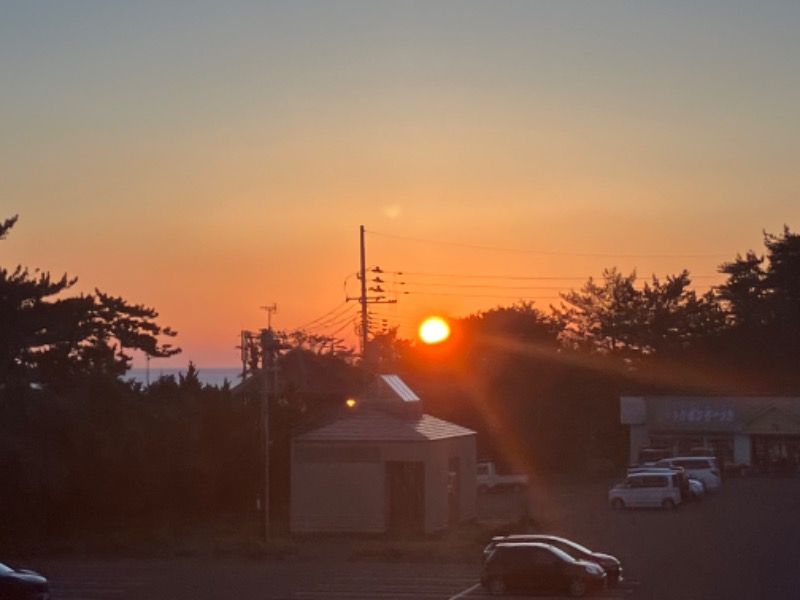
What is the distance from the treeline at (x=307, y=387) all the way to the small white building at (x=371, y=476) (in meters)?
1.63

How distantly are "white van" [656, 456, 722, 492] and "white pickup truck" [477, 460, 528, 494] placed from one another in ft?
25.9

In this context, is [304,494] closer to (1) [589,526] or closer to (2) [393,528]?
(2) [393,528]

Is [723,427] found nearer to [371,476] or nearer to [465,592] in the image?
[371,476]

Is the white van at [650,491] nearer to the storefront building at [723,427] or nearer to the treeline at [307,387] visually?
the treeline at [307,387]

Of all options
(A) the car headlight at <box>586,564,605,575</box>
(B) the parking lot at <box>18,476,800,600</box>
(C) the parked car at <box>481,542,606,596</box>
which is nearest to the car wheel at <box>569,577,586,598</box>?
(C) the parked car at <box>481,542,606,596</box>

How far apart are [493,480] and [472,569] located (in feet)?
101

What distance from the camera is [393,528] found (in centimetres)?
4025

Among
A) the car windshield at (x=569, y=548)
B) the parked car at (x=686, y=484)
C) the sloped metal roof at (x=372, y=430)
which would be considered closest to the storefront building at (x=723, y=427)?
the parked car at (x=686, y=484)

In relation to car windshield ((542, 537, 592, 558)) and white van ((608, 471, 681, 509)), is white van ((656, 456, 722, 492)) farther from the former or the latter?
car windshield ((542, 537, 592, 558))

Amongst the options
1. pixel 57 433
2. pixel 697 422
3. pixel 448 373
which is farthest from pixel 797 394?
pixel 57 433

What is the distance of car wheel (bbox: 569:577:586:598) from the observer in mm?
25438

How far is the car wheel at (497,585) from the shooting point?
1023 inches

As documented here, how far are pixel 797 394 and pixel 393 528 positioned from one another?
1895 inches

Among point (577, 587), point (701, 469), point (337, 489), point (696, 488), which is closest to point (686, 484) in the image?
point (696, 488)
